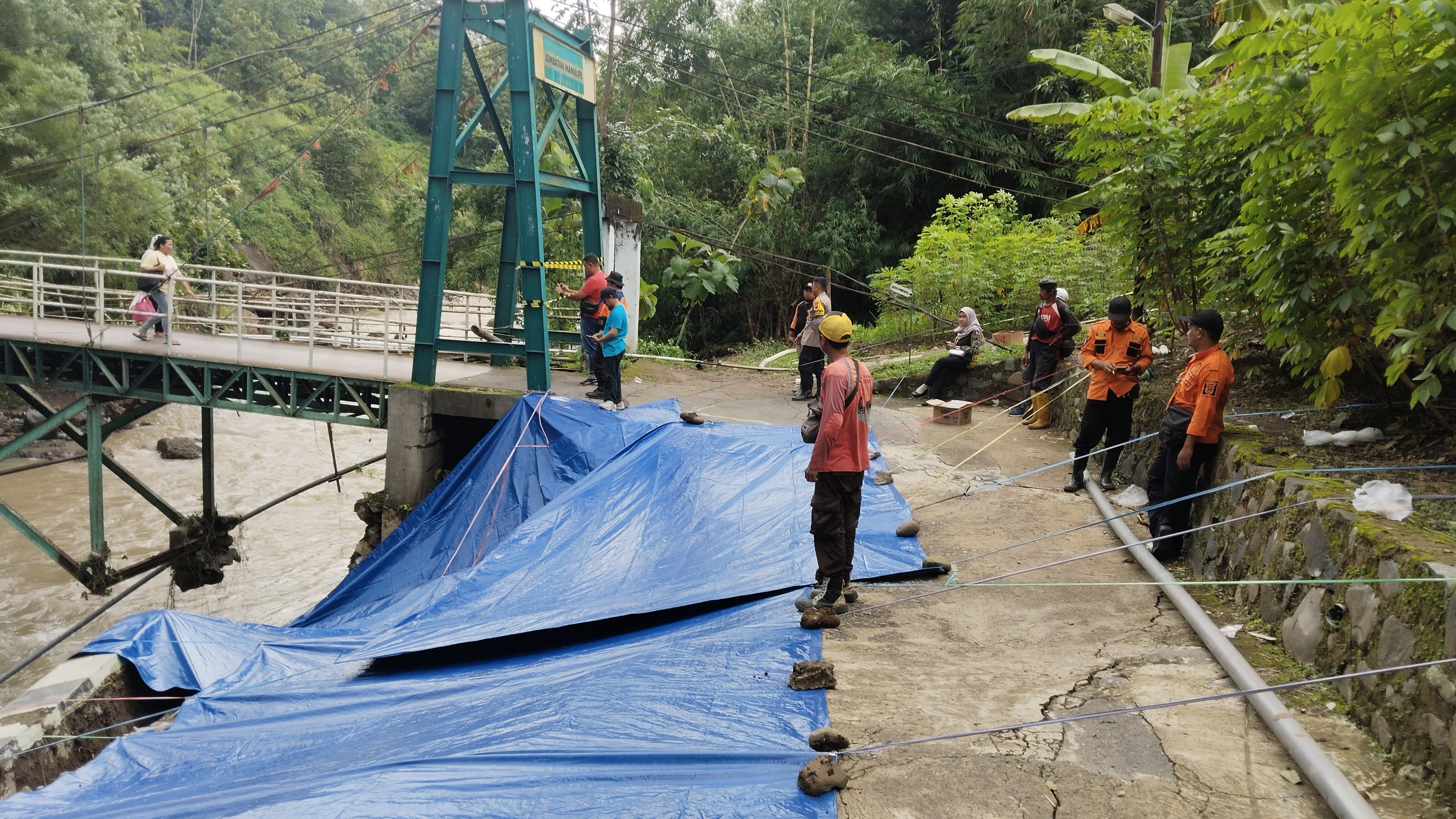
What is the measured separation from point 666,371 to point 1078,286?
6898 mm

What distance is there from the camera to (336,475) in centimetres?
1254

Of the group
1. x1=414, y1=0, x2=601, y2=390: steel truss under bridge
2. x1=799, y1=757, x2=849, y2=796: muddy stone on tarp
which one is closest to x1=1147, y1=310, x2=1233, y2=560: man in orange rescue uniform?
x1=799, y1=757, x2=849, y2=796: muddy stone on tarp

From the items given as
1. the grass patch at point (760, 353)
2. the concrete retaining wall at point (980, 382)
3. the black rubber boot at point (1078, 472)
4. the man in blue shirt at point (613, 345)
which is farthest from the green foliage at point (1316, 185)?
the grass patch at point (760, 353)

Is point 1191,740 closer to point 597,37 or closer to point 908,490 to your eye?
point 908,490

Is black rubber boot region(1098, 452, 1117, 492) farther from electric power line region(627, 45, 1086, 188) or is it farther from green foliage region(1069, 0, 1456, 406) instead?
electric power line region(627, 45, 1086, 188)

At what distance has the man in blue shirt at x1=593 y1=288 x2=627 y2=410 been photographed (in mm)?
10352

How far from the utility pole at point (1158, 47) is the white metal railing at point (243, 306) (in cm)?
905

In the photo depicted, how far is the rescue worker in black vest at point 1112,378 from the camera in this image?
7.33 meters

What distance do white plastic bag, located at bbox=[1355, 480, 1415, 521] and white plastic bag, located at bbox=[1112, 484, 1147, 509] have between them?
262 cm

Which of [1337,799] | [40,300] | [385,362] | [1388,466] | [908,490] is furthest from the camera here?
[40,300]

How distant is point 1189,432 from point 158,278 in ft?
43.7

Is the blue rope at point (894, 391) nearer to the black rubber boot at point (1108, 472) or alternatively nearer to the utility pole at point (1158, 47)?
the black rubber boot at point (1108, 472)

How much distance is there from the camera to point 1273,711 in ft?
12.2

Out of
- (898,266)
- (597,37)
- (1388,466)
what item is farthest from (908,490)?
(597,37)
